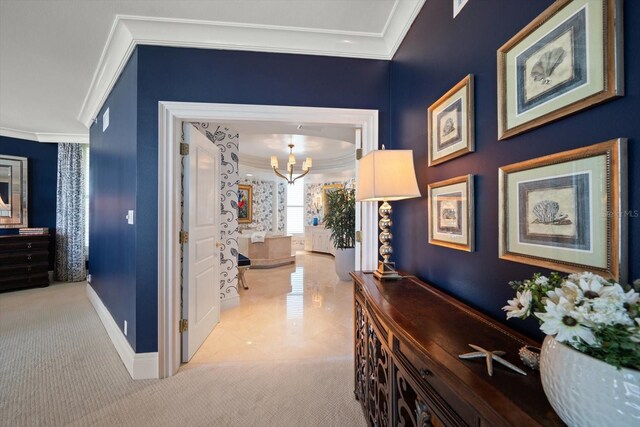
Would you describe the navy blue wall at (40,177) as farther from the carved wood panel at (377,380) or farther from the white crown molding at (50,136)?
the carved wood panel at (377,380)

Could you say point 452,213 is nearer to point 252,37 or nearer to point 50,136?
point 252,37

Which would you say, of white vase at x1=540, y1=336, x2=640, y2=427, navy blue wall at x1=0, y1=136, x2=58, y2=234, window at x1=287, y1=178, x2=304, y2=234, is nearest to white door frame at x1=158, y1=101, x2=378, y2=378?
white vase at x1=540, y1=336, x2=640, y2=427

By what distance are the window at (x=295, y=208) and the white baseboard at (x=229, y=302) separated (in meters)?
5.03

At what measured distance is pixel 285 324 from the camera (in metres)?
2.99

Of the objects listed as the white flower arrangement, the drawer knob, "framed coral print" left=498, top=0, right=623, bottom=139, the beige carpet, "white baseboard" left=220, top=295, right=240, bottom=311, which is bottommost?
the beige carpet

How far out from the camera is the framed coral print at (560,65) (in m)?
0.69

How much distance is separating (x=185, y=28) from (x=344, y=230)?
3.70 metres

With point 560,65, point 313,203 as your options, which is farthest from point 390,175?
point 313,203

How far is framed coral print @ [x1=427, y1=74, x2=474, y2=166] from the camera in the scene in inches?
48.1

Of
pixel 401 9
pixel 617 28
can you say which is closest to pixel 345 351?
pixel 617 28

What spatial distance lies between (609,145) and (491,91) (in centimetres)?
55

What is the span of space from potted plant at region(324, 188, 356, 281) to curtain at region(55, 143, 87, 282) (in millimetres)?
4478

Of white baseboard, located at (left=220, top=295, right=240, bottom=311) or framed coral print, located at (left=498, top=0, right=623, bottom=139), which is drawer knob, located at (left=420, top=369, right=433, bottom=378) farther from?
white baseboard, located at (left=220, top=295, right=240, bottom=311)

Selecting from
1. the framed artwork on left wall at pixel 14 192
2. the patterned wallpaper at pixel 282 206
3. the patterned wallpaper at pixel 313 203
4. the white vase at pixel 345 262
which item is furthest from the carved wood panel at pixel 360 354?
the patterned wallpaper at pixel 282 206
